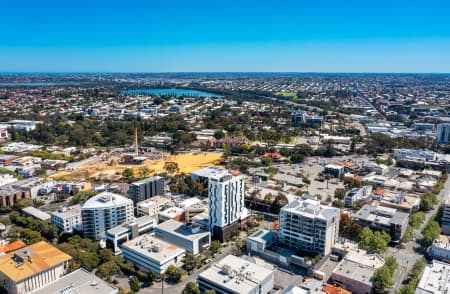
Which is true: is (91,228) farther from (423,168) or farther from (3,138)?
(3,138)

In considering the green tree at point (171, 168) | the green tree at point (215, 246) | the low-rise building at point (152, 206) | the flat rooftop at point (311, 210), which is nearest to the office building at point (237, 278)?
the green tree at point (215, 246)

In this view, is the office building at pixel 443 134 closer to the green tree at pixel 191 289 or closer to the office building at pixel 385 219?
the office building at pixel 385 219

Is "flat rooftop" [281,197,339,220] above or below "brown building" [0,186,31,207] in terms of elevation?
above

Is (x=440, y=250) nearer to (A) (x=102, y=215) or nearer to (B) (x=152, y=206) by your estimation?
(B) (x=152, y=206)

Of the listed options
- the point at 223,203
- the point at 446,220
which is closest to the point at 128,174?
the point at 223,203

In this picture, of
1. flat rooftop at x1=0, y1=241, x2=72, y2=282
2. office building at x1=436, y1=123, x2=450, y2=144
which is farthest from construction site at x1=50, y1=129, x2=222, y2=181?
office building at x1=436, y1=123, x2=450, y2=144

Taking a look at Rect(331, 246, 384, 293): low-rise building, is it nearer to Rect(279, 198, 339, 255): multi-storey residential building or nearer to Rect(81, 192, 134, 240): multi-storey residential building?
Rect(279, 198, 339, 255): multi-storey residential building
